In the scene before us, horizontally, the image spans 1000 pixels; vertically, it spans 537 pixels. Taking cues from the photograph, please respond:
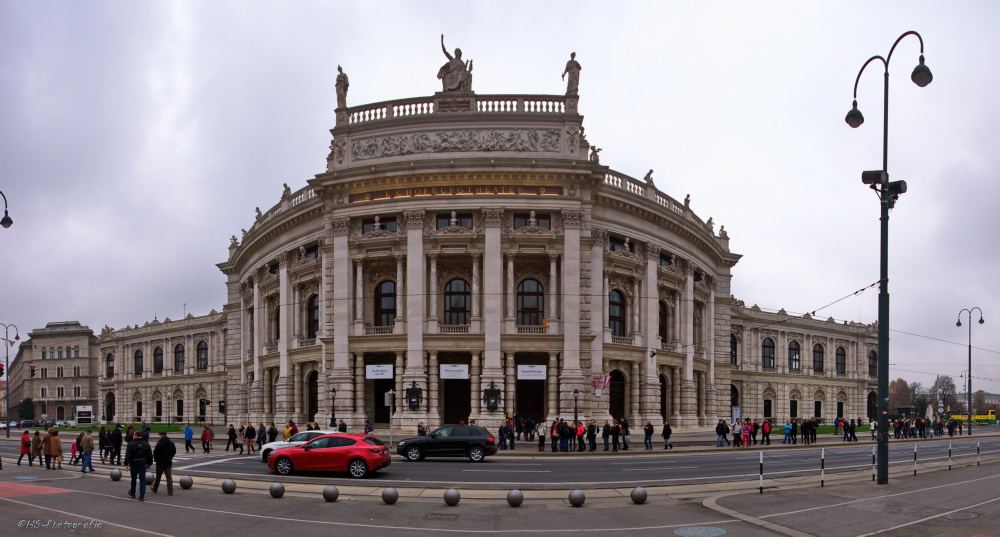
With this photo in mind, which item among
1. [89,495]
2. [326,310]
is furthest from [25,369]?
[89,495]

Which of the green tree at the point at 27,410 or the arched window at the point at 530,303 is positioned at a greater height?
the arched window at the point at 530,303

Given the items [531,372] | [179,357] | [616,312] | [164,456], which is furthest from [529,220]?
[179,357]

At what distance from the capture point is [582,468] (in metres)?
28.8

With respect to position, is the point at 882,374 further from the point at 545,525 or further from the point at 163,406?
the point at 163,406

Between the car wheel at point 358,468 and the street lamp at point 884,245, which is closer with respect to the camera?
the street lamp at point 884,245

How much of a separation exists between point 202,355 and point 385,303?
47.6 meters

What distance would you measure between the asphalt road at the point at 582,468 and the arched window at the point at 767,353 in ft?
163

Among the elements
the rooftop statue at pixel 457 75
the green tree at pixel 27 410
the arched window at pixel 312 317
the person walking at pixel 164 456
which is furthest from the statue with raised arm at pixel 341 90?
the green tree at pixel 27 410

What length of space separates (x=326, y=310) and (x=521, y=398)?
13.6 m

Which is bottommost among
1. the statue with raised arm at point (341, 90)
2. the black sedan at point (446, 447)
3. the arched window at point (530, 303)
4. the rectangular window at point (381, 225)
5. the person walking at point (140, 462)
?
the black sedan at point (446, 447)

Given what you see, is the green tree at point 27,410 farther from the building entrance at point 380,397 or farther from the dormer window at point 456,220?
the dormer window at point 456,220

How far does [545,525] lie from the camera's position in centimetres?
1542

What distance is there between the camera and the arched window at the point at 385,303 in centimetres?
5031

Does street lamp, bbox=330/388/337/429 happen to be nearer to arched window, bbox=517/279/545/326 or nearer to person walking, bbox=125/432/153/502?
arched window, bbox=517/279/545/326
